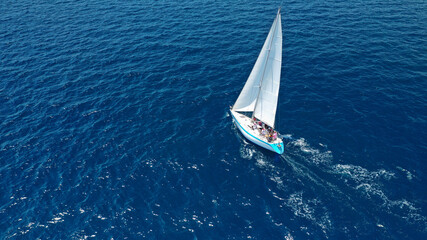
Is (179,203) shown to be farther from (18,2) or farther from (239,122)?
(18,2)

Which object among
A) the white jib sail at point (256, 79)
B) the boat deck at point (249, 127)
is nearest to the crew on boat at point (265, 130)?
the boat deck at point (249, 127)

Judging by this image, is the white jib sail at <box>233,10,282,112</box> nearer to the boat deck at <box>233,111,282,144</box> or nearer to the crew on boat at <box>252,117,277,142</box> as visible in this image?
the boat deck at <box>233,111,282,144</box>

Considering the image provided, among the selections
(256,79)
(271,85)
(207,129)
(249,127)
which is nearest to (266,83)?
(271,85)

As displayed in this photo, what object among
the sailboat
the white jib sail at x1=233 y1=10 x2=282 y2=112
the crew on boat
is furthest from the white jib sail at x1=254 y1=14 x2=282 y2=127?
the crew on boat

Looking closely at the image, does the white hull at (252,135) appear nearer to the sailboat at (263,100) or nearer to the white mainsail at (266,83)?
the sailboat at (263,100)

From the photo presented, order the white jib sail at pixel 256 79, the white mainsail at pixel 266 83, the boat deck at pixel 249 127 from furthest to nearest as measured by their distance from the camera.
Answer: the boat deck at pixel 249 127
the white mainsail at pixel 266 83
the white jib sail at pixel 256 79

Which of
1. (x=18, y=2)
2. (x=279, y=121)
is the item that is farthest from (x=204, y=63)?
(x=18, y=2)

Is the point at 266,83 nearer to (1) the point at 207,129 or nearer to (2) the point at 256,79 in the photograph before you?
(2) the point at 256,79
